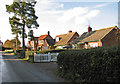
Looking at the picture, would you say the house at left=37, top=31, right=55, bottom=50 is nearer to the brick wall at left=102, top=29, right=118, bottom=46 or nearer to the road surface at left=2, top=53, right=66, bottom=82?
the brick wall at left=102, top=29, right=118, bottom=46

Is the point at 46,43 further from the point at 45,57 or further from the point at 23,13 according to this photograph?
the point at 45,57

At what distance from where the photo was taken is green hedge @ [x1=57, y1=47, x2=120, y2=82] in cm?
502

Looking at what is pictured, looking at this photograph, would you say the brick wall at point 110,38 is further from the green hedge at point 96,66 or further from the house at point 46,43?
the house at point 46,43

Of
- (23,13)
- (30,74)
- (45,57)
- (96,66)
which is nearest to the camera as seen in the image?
(96,66)

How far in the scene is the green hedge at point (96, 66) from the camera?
502 centimetres

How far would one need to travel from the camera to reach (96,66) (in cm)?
566

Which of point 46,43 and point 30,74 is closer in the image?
point 30,74

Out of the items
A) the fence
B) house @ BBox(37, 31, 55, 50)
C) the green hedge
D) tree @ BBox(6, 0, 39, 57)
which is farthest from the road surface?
house @ BBox(37, 31, 55, 50)

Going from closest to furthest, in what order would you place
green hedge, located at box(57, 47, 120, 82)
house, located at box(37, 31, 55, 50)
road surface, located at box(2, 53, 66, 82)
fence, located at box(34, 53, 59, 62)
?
1. green hedge, located at box(57, 47, 120, 82)
2. road surface, located at box(2, 53, 66, 82)
3. fence, located at box(34, 53, 59, 62)
4. house, located at box(37, 31, 55, 50)

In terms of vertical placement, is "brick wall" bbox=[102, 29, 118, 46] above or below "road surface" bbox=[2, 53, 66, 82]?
above

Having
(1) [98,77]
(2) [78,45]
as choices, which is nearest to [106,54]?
(1) [98,77]

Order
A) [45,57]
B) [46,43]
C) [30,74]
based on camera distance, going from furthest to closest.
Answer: [46,43], [45,57], [30,74]

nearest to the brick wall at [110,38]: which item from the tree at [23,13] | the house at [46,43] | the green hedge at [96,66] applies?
the tree at [23,13]

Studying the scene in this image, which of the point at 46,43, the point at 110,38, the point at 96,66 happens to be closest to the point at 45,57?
the point at 96,66
